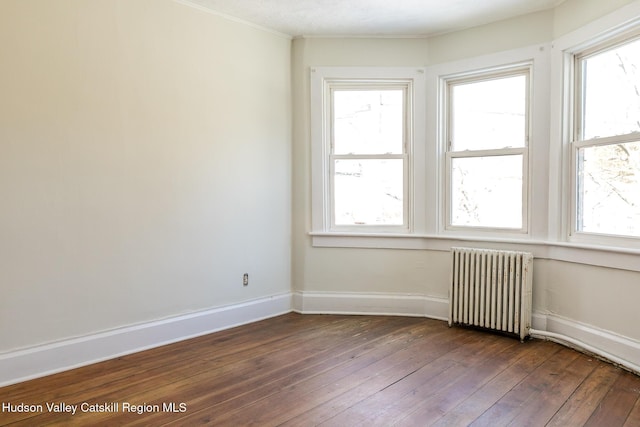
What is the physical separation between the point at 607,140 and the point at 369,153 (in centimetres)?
195

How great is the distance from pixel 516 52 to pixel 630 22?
0.89 meters

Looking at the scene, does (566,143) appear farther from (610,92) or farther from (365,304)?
(365,304)

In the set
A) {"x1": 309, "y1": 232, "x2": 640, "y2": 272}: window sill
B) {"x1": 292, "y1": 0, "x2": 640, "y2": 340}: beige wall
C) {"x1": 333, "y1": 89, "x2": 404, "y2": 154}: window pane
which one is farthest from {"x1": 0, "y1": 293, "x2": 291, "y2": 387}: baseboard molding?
{"x1": 333, "y1": 89, "x2": 404, "y2": 154}: window pane

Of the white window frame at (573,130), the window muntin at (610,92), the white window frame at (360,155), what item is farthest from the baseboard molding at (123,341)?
the window muntin at (610,92)

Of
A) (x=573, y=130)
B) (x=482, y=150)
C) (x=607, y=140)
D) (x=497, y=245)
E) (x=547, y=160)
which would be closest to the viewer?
(x=607, y=140)

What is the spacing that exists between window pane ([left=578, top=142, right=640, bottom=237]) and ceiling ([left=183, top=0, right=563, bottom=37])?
1.28 metres

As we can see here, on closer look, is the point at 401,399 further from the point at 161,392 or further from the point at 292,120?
the point at 292,120

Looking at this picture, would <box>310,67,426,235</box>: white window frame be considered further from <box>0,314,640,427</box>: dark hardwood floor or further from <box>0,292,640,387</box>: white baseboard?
<box>0,314,640,427</box>: dark hardwood floor

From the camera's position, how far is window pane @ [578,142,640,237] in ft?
9.64

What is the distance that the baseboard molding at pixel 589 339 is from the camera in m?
2.85

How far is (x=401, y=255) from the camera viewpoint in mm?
4180

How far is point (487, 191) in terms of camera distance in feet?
12.8

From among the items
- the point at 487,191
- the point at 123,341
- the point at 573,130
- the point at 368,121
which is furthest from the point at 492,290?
the point at 123,341

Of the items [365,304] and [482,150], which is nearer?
[482,150]
